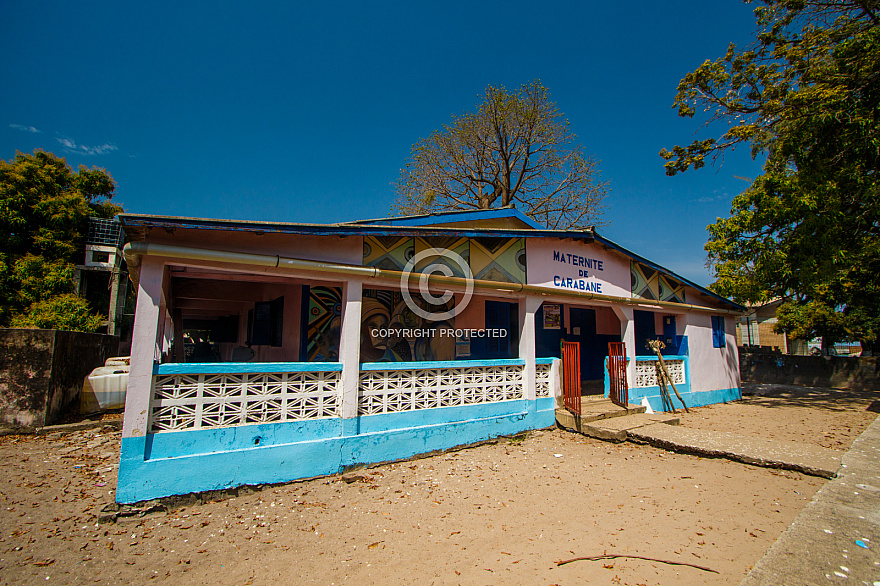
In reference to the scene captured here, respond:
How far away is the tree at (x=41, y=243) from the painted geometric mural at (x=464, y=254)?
17062mm

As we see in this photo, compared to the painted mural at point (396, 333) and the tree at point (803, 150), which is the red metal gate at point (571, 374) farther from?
the tree at point (803, 150)

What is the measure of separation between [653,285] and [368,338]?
7.61 meters

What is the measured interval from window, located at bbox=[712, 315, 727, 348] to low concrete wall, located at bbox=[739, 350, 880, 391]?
1005cm

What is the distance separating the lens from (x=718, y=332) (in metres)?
12.9

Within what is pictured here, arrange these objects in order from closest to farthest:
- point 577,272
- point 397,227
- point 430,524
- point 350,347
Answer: point 430,524
point 350,347
point 397,227
point 577,272

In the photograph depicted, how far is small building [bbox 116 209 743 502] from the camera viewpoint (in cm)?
484

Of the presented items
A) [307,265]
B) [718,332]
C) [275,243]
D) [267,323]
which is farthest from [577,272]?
[267,323]

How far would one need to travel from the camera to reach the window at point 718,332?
41.6 ft

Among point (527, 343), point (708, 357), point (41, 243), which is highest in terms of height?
point (41, 243)

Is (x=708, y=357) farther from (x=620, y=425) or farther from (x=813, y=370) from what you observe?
(x=813, y=370)

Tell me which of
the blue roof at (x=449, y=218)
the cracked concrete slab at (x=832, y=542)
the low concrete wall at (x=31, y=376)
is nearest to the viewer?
the cracked concrete slab at (x=832, y=542)

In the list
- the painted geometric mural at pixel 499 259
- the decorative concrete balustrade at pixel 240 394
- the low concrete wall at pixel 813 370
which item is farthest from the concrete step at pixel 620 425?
the low concrete wall at pixel 813 370

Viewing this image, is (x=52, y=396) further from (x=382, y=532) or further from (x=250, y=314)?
(x=382, y=532)

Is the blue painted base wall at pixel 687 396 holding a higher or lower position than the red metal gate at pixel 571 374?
lower
